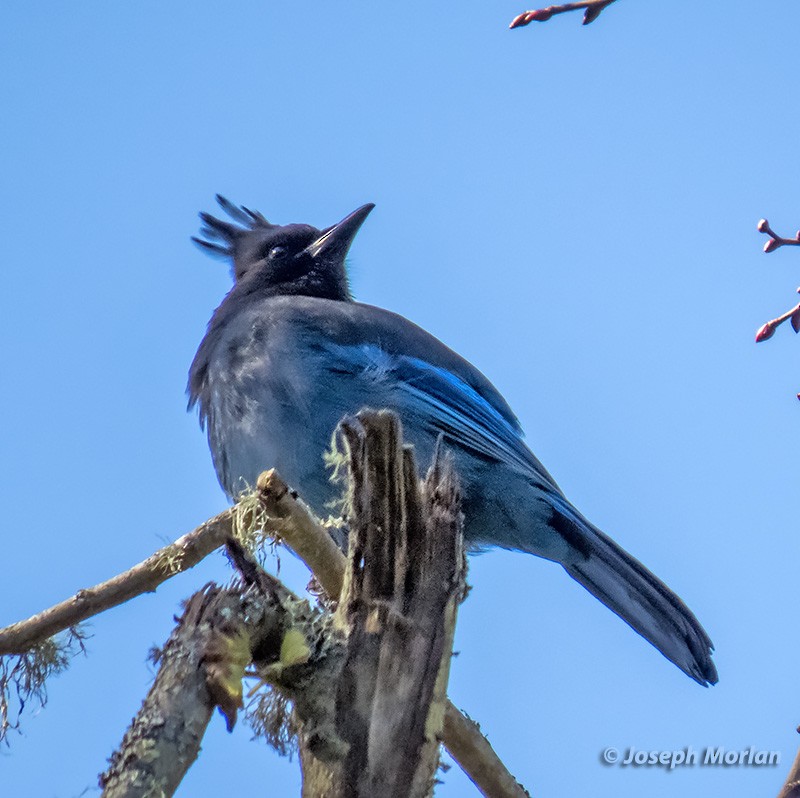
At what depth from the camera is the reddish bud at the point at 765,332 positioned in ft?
10.7

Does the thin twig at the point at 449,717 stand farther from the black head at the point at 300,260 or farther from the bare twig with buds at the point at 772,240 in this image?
the black head at the point at 300,260

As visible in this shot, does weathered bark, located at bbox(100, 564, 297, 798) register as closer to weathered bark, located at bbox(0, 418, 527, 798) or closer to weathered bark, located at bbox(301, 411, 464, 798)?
weathered bark, located at bbox(0, 418, 527, 798)

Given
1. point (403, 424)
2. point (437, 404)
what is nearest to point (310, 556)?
point (403, 424)

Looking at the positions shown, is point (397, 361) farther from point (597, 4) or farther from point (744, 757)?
point (597, 4)

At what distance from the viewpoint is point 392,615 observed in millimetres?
2564

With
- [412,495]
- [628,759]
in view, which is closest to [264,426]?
[628,759]

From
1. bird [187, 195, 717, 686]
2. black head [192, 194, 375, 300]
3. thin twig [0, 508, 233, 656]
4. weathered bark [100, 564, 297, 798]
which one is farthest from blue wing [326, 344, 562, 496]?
weathered bark [100, 564, 297, 798]

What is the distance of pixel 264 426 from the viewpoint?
5.32 meters

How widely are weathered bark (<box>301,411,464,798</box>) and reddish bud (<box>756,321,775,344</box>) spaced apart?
3.07ft

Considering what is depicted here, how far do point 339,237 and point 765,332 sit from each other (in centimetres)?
367

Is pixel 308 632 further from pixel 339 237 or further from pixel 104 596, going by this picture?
pixel 339 237

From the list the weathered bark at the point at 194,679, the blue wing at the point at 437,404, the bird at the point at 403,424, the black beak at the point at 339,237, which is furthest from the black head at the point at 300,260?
the weathered bark at the point at 194,679

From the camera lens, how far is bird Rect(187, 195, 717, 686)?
520 centimetres

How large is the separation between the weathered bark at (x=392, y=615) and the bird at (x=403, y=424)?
2259 mm
